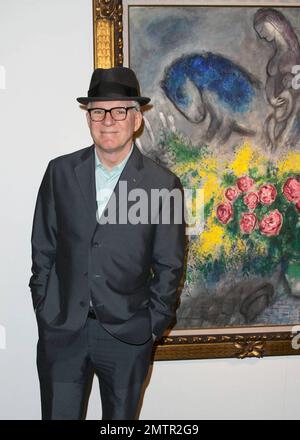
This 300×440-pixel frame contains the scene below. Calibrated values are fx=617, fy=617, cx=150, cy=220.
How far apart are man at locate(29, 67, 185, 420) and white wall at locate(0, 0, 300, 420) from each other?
0.38 metres

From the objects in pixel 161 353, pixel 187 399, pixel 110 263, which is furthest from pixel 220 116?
pixel 187 399

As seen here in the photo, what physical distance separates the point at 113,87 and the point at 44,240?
0.67 meters

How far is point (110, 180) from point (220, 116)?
0.75 metres

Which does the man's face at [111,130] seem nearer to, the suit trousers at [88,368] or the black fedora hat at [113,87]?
the black fedora hat at [113,87]

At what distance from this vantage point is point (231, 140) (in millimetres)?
2930

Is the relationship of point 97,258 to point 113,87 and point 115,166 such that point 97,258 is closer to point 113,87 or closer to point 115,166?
point 115,166

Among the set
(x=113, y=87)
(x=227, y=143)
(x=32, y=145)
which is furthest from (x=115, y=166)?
(x=227, y=143)

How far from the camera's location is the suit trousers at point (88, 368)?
2377 millimetres

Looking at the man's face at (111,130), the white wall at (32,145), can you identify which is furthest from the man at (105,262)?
the white wall at (32,145)

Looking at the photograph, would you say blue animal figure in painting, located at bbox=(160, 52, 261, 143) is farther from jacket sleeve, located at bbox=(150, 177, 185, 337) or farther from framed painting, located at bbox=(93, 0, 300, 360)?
jacket sleeve, located at bbox=(150, 177, 185, 337)

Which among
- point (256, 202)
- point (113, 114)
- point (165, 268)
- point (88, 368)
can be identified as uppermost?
point (113, 114)

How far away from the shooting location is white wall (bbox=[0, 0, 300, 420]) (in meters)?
2.75

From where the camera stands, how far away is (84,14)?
278cm

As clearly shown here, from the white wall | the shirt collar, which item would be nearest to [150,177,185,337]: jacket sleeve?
the shirt collar
